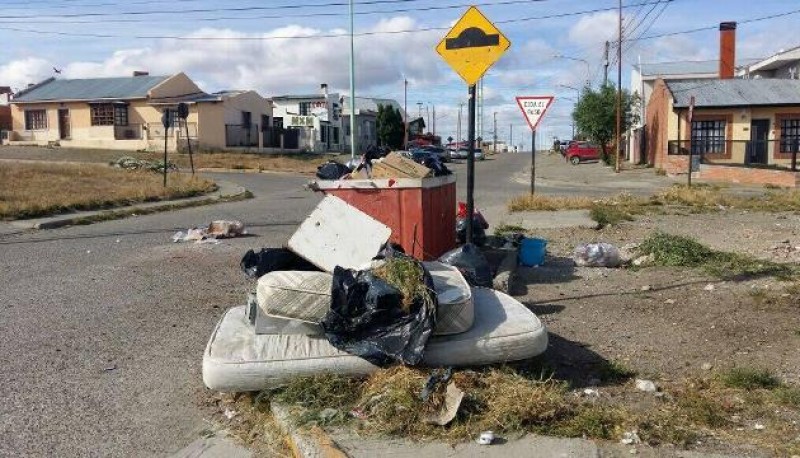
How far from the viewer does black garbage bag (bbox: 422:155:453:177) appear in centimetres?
862

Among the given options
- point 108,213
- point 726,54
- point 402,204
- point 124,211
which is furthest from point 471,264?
point 726,54

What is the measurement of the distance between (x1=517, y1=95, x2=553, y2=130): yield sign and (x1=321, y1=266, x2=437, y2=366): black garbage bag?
1397 centimetres

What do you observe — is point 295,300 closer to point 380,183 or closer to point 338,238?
point 338,238

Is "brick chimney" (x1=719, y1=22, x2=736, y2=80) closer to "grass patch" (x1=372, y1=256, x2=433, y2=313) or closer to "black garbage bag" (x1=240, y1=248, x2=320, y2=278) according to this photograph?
"black garbage bag" (x1=240, y1=248, x2=320, y2=278)

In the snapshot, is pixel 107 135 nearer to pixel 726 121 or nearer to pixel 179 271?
pixel 726 121

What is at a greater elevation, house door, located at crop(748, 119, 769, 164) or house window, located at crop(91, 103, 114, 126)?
house window, located at crop(91, 103, 114, 126)

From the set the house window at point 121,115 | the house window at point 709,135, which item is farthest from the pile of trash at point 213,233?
the house window at point 121,115

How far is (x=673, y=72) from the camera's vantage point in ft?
190

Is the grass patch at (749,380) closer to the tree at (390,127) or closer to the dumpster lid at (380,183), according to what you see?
the dumpster lid at (380,183)

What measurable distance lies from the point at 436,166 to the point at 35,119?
56962mm

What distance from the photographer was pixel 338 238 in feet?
19.8

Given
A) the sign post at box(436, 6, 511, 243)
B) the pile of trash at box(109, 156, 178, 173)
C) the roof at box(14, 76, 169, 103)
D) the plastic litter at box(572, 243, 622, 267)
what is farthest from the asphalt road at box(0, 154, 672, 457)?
the roof at box(14, 76, 169, 103)

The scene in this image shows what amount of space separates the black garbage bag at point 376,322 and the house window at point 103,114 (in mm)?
54623

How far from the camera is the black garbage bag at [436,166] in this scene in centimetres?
862
